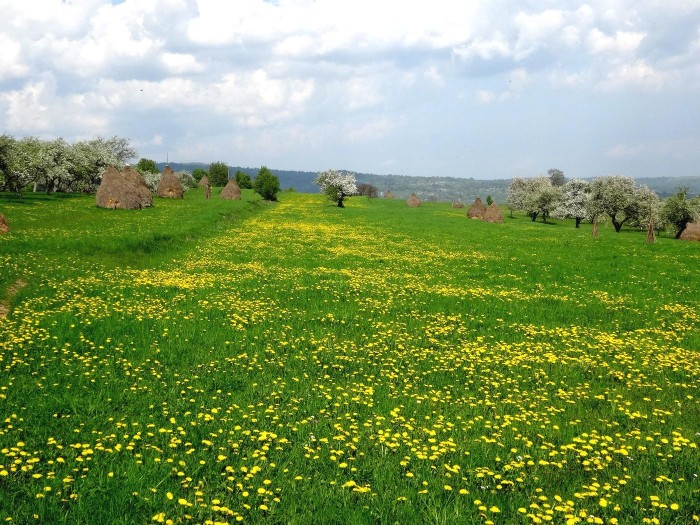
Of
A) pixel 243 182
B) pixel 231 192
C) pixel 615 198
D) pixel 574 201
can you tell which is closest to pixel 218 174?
pixel 243 182

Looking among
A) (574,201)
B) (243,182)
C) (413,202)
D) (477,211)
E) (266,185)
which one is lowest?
(477,211)

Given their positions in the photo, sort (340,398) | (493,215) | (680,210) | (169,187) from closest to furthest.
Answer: (340,398), (680,210), (169,187), (493,215)

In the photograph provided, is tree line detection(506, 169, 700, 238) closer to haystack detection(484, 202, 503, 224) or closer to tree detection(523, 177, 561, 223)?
tree detection(523, 177, 561, 223)

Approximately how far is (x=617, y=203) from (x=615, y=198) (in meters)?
0.82

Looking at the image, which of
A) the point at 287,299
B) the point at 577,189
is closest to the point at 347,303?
the point at 287,299

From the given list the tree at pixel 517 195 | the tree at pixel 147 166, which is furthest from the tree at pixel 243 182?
the tree at pixel 517 195

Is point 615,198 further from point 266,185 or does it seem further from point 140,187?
point 140,187

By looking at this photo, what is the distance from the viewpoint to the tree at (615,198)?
238 feet

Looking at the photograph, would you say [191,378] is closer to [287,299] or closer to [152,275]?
[287,299]

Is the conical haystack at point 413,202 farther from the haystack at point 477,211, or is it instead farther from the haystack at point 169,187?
the haystack at point 169,187

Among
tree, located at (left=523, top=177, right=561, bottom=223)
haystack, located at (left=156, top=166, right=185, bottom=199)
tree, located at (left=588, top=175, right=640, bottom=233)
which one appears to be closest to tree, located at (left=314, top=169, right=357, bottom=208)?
haystack, located at (left=156, top=166, right=185, bottom=199)

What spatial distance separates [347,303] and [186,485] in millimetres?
12610

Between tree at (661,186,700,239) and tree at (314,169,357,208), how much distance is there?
51373 millimetres

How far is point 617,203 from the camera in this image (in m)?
72.9
